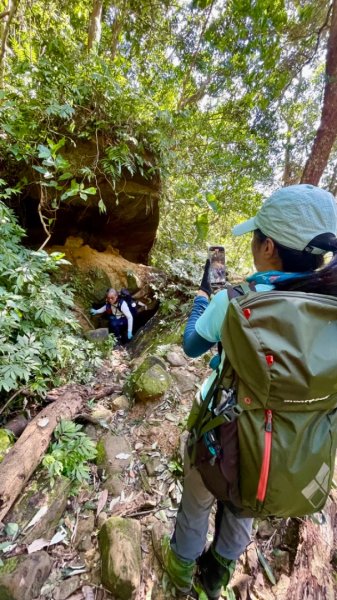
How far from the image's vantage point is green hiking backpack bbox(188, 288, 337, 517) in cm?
101

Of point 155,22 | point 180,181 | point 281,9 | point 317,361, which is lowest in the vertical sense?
point 317,361

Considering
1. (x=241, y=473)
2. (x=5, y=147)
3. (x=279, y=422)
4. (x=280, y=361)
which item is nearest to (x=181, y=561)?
(x=241, y=473)

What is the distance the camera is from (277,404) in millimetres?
1046

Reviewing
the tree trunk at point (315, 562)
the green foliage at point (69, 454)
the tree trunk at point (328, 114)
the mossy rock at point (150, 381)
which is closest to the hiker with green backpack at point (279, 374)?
the tree trunk at point (315, 562)

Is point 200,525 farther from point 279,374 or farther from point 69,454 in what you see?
point 69,454

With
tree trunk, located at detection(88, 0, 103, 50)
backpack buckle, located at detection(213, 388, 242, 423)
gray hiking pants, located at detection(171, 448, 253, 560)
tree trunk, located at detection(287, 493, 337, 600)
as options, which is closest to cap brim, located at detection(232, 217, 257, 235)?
backpack buckle, located at detection(213, 388, 242, 423)

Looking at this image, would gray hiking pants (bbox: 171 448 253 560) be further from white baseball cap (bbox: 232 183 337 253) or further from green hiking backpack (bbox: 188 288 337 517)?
white baseball cap (bbox: 232 183 337 253)

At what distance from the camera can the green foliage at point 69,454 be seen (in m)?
2.34

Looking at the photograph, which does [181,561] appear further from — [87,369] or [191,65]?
[191,65]

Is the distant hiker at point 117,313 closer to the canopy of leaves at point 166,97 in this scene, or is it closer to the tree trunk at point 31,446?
the canopy of leaves at point 166,97

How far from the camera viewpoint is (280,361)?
101 cm

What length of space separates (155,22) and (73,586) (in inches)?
392

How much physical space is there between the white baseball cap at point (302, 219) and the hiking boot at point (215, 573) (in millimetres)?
1776

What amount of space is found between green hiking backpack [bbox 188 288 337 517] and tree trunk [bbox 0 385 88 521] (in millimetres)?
1714
